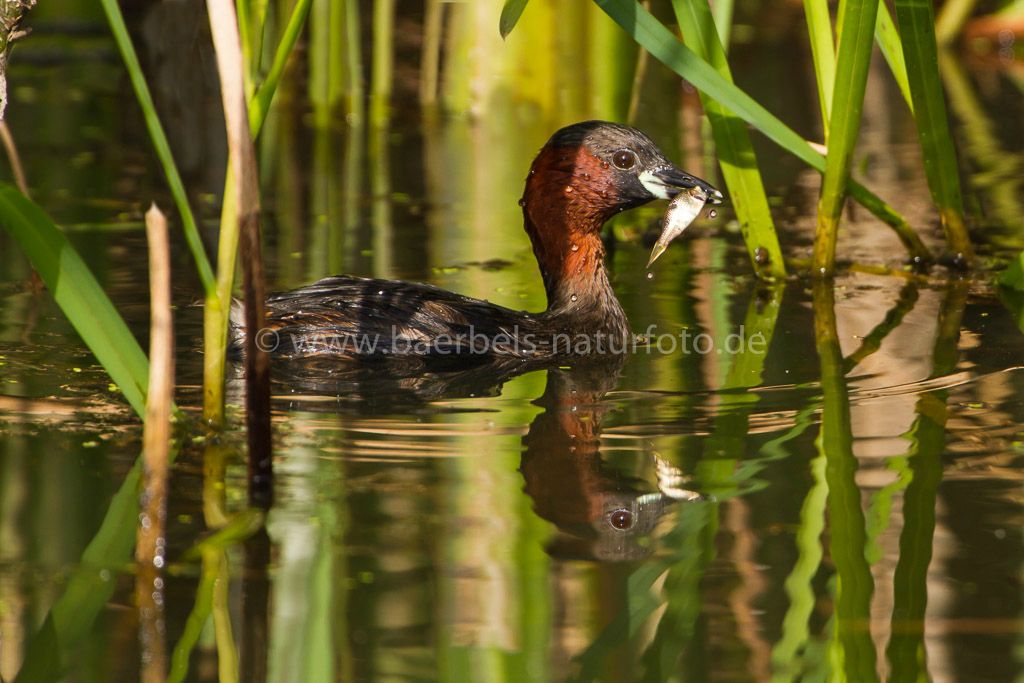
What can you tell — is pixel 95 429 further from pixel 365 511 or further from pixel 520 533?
pixel 520 533

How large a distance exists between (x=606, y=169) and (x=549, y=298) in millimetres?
518

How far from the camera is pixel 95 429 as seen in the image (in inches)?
173

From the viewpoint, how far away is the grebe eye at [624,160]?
227 inches

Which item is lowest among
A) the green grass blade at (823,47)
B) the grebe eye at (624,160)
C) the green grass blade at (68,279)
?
the green grass blade at (68,279)

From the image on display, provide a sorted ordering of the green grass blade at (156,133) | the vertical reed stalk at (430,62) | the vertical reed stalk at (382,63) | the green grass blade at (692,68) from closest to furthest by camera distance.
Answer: the green grass blade at (156,133) < the green grass blade at (692,68) < the vertical reed stalk at (382,63) < the vertical reed stalk at (430,62)

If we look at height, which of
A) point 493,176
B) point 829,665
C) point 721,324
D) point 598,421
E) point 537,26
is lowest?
point 829,665

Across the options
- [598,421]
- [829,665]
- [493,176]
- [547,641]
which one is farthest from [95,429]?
[493,176]

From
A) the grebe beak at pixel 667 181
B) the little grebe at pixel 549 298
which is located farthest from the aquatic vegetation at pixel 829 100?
the little grebe at pixel 549 298

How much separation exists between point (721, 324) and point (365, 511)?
234 cm

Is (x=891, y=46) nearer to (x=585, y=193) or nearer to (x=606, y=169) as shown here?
(x=606, y=169)

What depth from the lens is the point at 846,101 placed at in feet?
17.8

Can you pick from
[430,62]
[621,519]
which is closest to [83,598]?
[621,519]

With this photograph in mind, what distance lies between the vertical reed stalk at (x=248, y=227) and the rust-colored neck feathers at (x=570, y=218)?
2161 mm

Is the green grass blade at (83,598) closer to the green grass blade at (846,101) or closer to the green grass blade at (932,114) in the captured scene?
the green grass blade at (846,101)
